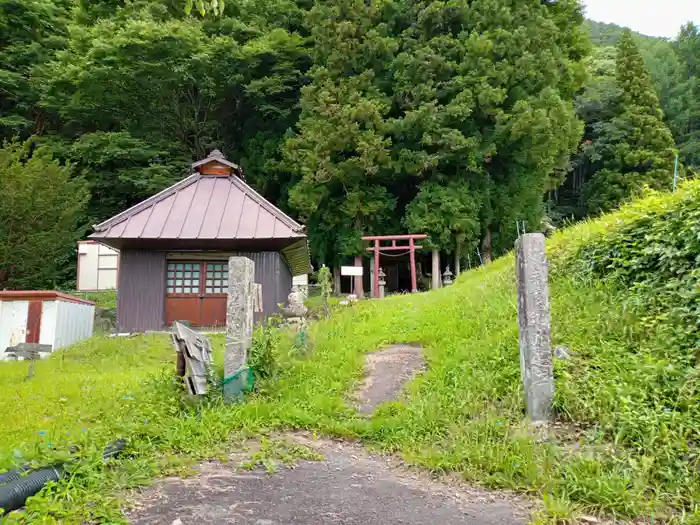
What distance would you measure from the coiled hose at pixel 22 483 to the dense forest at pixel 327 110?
15517mm

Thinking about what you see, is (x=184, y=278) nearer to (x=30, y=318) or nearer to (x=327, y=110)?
(x=30, y=318)

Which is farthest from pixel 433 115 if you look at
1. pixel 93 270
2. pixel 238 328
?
pixel 238 328

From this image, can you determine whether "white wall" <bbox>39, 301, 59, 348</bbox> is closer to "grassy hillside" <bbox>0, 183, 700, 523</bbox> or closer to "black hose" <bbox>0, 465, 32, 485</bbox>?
"grassy hillside" <bbox>0, 183, 700, 523</bbox>

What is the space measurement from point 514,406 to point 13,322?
35.4ft

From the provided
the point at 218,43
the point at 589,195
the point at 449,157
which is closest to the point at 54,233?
the point at 218,43

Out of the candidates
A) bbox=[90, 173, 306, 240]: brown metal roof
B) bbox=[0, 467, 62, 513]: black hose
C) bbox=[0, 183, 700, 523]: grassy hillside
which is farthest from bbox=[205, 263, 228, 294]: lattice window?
bbox=[0, 467, 62, 513]: black hose

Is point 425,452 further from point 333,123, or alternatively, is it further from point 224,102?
point 224,102

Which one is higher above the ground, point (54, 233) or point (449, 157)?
point (449, 157)

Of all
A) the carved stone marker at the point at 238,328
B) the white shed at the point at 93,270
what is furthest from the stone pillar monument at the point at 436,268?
the carved stone marker at the point at 238,328

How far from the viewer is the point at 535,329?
4.43 m

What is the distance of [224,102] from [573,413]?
78.9 feet

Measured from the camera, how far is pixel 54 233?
1622 centimetres

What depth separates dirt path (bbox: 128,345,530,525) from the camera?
3109 millimetres

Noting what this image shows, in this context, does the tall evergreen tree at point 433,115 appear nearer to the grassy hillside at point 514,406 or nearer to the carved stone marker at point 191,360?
the grassy hillside at point 514,406
